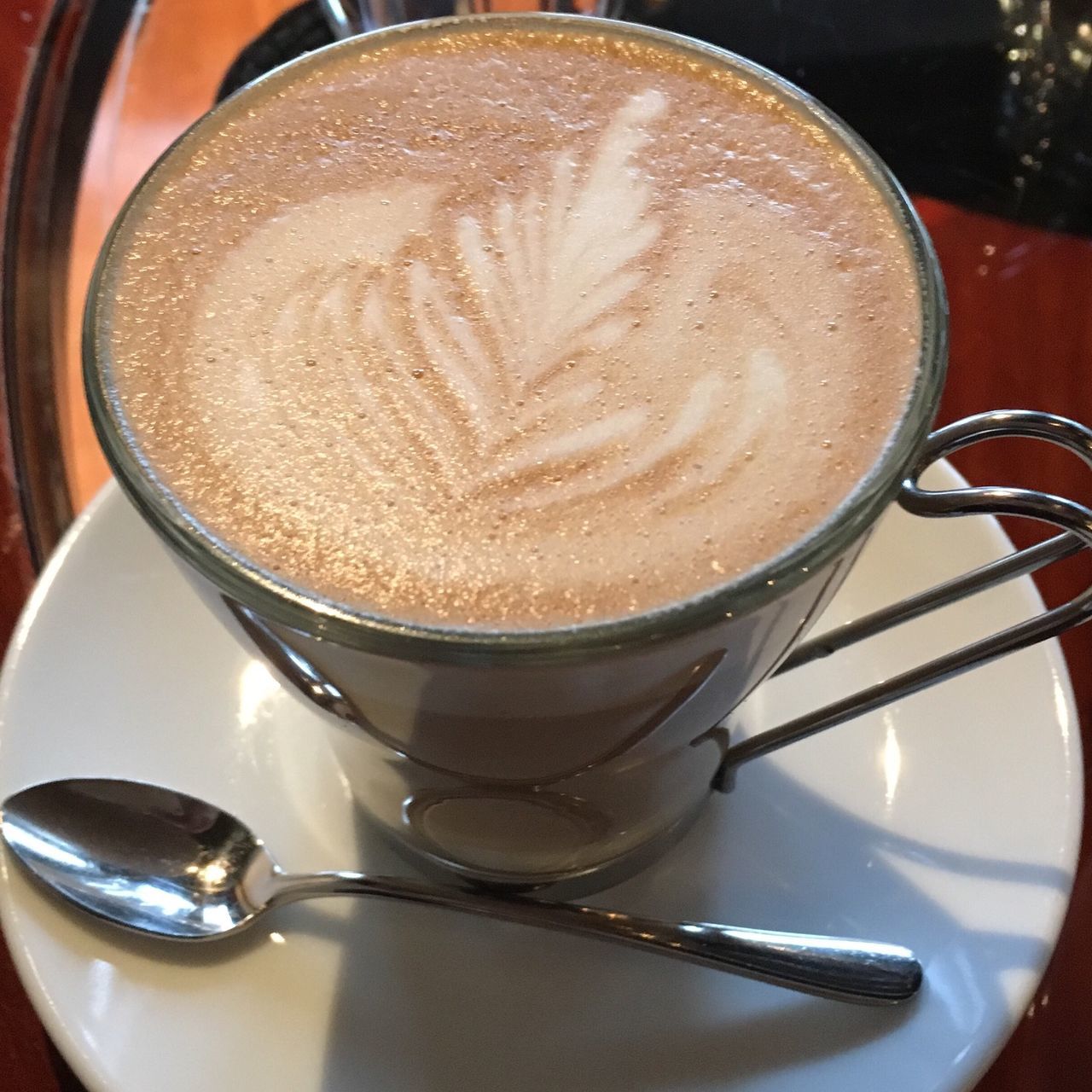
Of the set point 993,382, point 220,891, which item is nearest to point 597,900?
point 220,891

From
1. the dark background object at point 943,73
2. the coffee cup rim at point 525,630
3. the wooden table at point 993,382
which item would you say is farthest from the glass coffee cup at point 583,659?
the dark background object at point 943,73

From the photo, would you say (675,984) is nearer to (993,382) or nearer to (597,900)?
(597,900)

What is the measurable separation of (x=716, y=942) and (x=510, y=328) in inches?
16.9

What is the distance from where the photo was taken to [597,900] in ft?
2.76

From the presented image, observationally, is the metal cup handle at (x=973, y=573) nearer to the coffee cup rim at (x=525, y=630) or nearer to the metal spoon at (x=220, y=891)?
the coffee cup rim at (x=525, y=630)

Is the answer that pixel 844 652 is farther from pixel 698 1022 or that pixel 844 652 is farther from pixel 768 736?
pixel 698 1022

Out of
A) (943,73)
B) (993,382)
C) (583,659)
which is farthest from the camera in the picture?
(943,73)

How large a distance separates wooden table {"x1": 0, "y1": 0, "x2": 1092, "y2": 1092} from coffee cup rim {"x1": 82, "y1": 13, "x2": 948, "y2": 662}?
17.8 inches

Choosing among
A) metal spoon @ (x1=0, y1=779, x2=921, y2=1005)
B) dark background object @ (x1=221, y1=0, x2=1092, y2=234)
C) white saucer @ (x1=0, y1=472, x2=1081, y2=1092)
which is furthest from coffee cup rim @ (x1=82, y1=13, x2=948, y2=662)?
dark background object @ (x1=221, y1=0, x2=1092, y2=234)

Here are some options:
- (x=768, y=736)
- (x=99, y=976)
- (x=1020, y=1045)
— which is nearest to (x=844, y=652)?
(x=768, y=736)

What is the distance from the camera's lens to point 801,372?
0.65 meters

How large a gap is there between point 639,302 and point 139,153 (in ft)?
2.87

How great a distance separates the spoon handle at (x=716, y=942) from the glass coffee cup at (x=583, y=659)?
5cm

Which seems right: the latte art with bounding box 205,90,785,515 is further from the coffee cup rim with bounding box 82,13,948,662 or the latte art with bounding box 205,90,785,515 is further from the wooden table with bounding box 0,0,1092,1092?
the wooden table with bounding box 0,0,1092,1092
